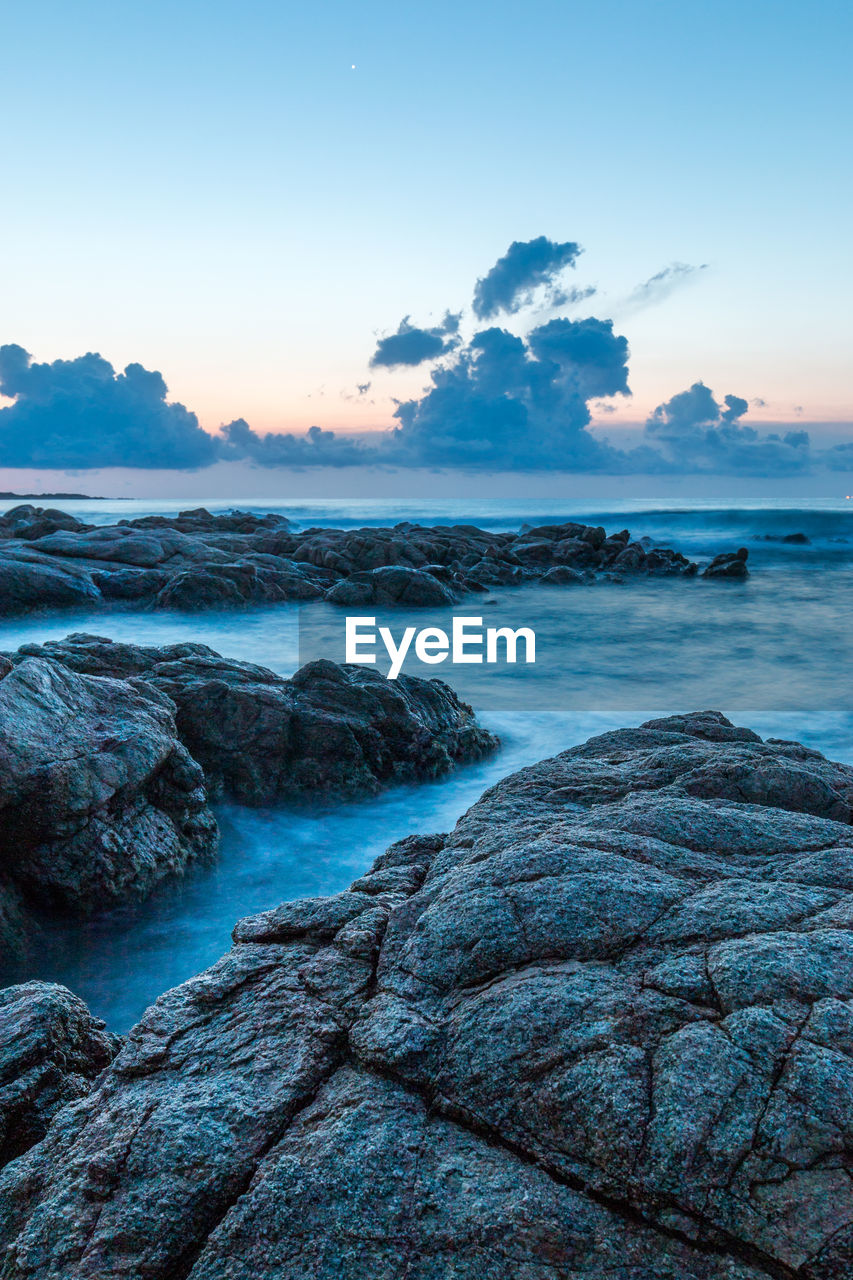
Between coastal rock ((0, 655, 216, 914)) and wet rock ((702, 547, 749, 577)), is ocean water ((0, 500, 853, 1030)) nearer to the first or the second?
coastal rock ((0, 655, 216, 914))

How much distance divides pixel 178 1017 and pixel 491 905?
1.14 m

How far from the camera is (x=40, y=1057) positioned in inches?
108

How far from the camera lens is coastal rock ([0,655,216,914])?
190 inches

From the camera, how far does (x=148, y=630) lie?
17000 mm

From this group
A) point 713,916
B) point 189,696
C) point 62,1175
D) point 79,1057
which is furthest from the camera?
point 189,696

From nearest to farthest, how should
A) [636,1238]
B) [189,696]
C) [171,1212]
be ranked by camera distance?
[636,1238], [171,1212], [189,696]

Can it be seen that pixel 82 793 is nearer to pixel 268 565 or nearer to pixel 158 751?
pixel 158 751

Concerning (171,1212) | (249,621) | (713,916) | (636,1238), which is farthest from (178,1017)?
(249,621)

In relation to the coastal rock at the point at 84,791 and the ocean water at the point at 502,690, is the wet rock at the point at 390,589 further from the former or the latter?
the coastal rock at the point at 84,791

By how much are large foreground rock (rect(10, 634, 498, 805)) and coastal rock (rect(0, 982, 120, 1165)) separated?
3600 mm

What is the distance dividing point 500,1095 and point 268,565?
2215 centimetres

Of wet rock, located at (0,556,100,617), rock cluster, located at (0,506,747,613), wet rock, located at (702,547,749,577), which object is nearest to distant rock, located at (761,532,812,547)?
wet rock, located at (702,547,749,577)

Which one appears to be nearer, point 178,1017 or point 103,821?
point 178,1017

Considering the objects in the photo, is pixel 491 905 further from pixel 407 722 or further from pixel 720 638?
pixel 720 638
